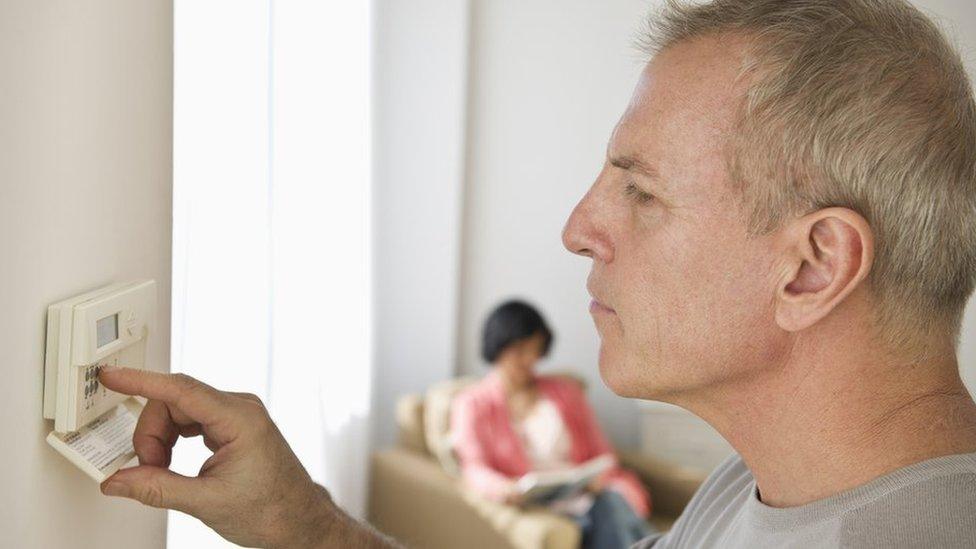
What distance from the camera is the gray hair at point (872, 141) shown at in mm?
986

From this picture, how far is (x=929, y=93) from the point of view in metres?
1.01

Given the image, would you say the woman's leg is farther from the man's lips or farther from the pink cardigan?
the man's lips

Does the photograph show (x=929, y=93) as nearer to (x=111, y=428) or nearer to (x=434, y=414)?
(x=111, y=428)

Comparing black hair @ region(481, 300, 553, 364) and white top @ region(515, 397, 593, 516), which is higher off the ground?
black hair @ region(481, 300, 553, 364)

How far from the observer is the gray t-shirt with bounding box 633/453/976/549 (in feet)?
3.07

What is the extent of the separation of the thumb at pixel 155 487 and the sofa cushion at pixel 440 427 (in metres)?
2.69

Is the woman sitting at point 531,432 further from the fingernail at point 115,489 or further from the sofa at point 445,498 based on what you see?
the fingernail at point 115,489

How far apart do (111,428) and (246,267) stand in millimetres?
1166

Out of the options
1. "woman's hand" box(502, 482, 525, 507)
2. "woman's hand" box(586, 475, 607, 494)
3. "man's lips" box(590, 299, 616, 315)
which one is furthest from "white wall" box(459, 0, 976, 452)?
"man's lips" box(590, 299, 616, 315)

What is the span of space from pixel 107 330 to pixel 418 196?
3469 millimetres

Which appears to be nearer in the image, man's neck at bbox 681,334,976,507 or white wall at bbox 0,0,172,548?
white wall at bbox 0,0,172,548

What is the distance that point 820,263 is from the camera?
3.33ft

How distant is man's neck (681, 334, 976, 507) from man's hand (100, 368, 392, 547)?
0.45 meters

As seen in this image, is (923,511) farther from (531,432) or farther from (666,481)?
(666,481)
